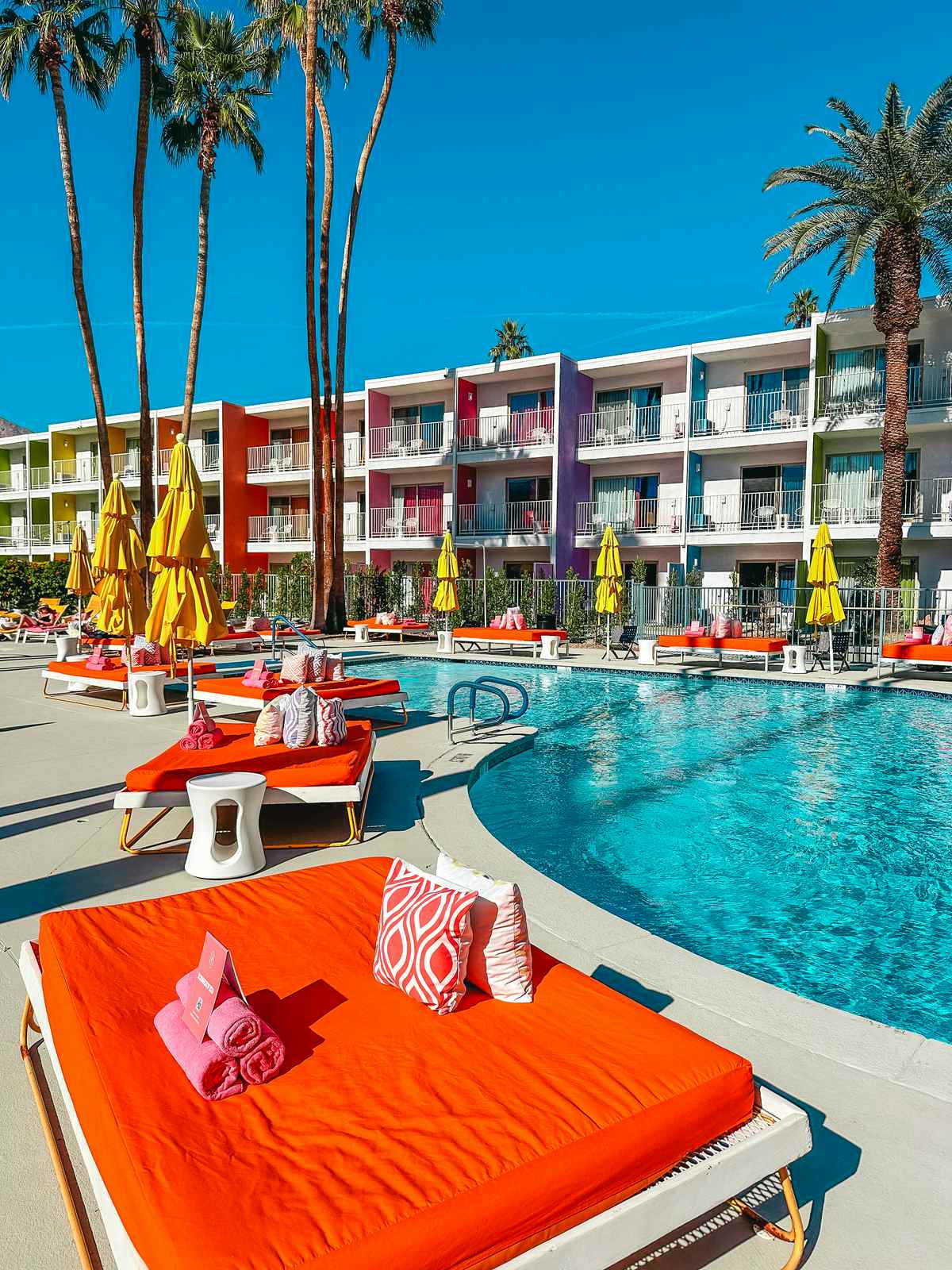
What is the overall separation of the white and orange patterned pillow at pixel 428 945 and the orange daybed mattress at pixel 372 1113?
0.07 m

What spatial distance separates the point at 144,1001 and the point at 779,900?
442 cm

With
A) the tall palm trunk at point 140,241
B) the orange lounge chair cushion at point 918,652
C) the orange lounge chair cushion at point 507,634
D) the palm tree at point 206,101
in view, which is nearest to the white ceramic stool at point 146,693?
the orange lounge chair cushion at point 507,634

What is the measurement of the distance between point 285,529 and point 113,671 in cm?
2127

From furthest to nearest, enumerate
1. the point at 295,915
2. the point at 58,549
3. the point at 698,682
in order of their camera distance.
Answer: the point at 58,549 < the point at 698,682 < the point at 295,915

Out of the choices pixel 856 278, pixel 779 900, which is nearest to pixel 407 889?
pixel 779 900

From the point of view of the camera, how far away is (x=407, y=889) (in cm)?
319

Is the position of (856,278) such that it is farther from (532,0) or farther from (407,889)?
(407,889)

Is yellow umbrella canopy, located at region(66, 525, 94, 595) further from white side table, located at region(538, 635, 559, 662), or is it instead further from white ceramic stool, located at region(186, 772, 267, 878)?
white ceramic stool, located at region(186, 772, 267, 878)

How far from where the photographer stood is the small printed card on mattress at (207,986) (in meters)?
2.56

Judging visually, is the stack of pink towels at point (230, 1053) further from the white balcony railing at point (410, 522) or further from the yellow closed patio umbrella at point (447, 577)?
the white balcony railing at point (410, 522)

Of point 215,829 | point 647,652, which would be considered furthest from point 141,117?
point 215,829

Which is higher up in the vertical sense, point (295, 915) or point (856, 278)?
point (856, 278)

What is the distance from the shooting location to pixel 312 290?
2417 cm

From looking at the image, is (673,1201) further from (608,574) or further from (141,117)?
(141,117)
